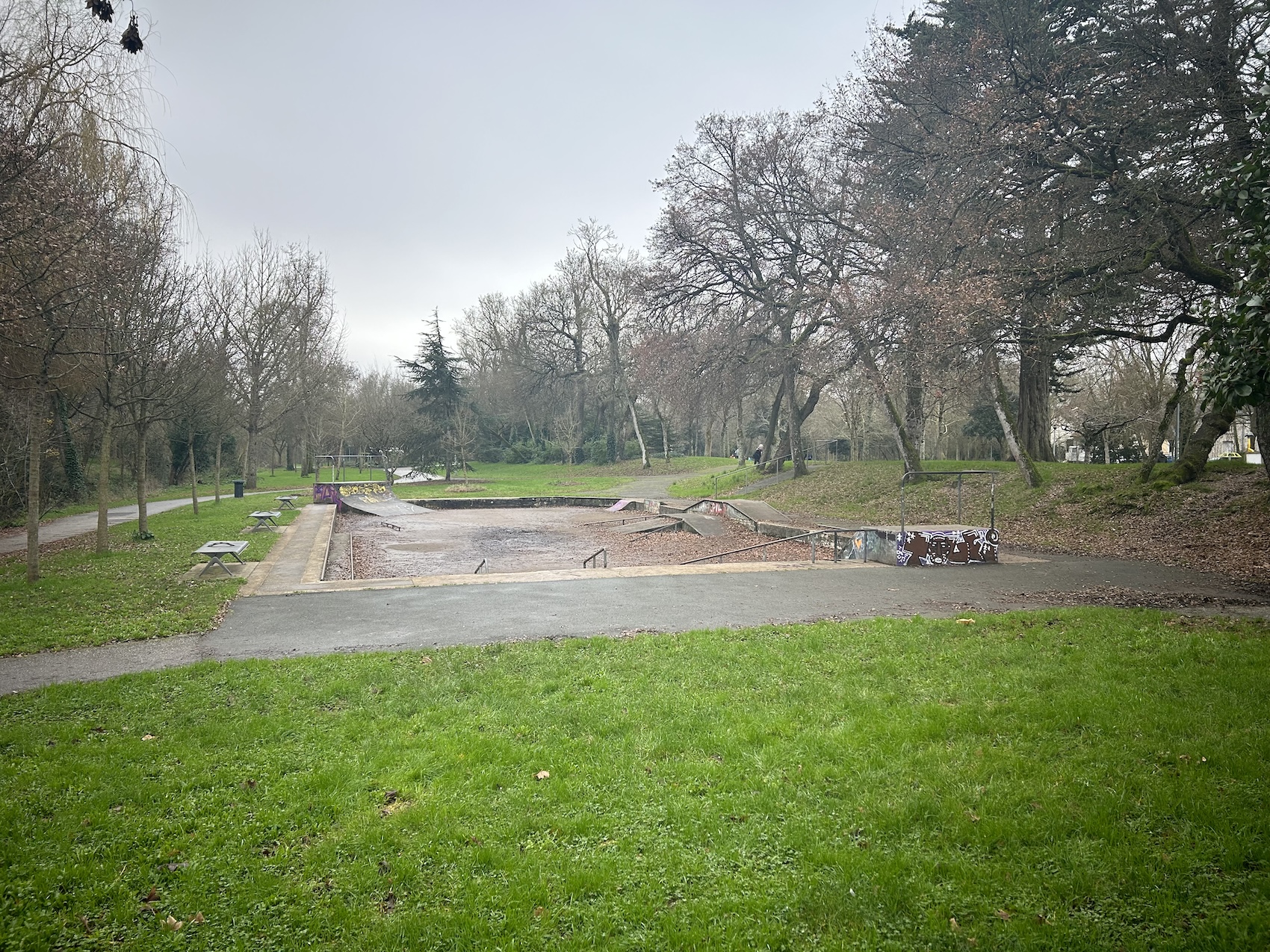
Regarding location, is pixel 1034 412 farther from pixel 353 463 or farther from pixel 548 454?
pixel 353 463

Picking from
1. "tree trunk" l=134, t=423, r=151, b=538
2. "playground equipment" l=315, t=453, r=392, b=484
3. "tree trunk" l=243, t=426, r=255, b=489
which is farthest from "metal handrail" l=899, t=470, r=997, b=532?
"tree trunk" l=243, t=426, r=255, b=489

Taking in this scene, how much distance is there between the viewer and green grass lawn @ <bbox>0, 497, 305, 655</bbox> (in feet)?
23.2

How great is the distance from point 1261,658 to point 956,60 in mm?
13533

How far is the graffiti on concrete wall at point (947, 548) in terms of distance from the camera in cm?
1188

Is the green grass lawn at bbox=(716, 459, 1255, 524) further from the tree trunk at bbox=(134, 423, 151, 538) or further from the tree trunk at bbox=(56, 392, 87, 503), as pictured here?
the tree trunk at bbox=(56, 392, 87, 503)

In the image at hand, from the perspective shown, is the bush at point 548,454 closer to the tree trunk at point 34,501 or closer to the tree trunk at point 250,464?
the tree trunk at point 250,464

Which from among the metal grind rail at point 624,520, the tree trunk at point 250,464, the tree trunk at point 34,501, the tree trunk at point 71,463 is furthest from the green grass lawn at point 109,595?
the tree trunk at point 250,464

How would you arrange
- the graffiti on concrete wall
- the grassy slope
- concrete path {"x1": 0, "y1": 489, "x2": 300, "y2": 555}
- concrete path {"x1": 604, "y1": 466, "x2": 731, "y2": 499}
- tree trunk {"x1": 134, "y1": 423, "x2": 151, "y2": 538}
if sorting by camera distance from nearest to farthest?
the grassy slope → the graffiti on concrete wall → tree trunk {"x1": 134, "y1": 423, "x2": 151, "y2": 538} → concrete path {"x1": 0, "y1": 489, "x2": 300, "y2": 555} → concrete path {"x1": 604, "y1": 466, "x2": 731, "y2": 499}

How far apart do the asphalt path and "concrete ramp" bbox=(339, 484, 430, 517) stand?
1680 centimetres

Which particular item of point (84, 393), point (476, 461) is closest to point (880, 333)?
point (84, 393)

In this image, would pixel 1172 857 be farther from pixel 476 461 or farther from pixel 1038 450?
pixel 476 461

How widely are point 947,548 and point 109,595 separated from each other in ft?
40.7

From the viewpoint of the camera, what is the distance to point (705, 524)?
19078 millimetres

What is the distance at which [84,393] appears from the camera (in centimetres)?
2080
